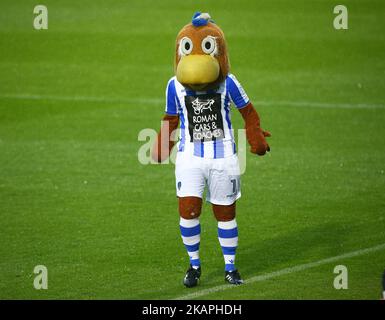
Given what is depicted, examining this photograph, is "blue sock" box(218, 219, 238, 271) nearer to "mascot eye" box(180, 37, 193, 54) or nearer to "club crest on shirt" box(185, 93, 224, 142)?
"club crest on shirt" box(185, 93, 224, 142)

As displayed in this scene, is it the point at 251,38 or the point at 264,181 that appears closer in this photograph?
the point at 264,181

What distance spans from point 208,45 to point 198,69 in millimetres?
270

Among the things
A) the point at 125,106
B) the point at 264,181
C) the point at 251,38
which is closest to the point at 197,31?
the point at 264,181

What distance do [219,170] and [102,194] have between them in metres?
3.18

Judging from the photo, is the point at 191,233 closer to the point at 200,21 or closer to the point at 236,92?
the point at 236,92

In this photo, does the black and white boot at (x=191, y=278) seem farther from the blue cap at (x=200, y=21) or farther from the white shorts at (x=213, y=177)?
the blue cap at (x=200, y=21)

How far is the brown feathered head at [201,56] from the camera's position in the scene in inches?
305

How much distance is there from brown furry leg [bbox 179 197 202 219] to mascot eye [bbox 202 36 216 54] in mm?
1233

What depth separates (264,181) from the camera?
448 inches

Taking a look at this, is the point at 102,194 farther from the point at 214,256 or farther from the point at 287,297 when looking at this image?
the point at 287,297

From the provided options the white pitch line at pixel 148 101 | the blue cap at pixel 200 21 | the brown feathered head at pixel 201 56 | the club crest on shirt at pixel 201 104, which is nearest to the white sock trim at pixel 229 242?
the club crest on shirt at pixel 201 104

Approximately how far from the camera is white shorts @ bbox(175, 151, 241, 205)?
804 centimetres

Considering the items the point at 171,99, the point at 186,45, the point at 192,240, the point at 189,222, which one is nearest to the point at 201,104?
the point at 171,99
